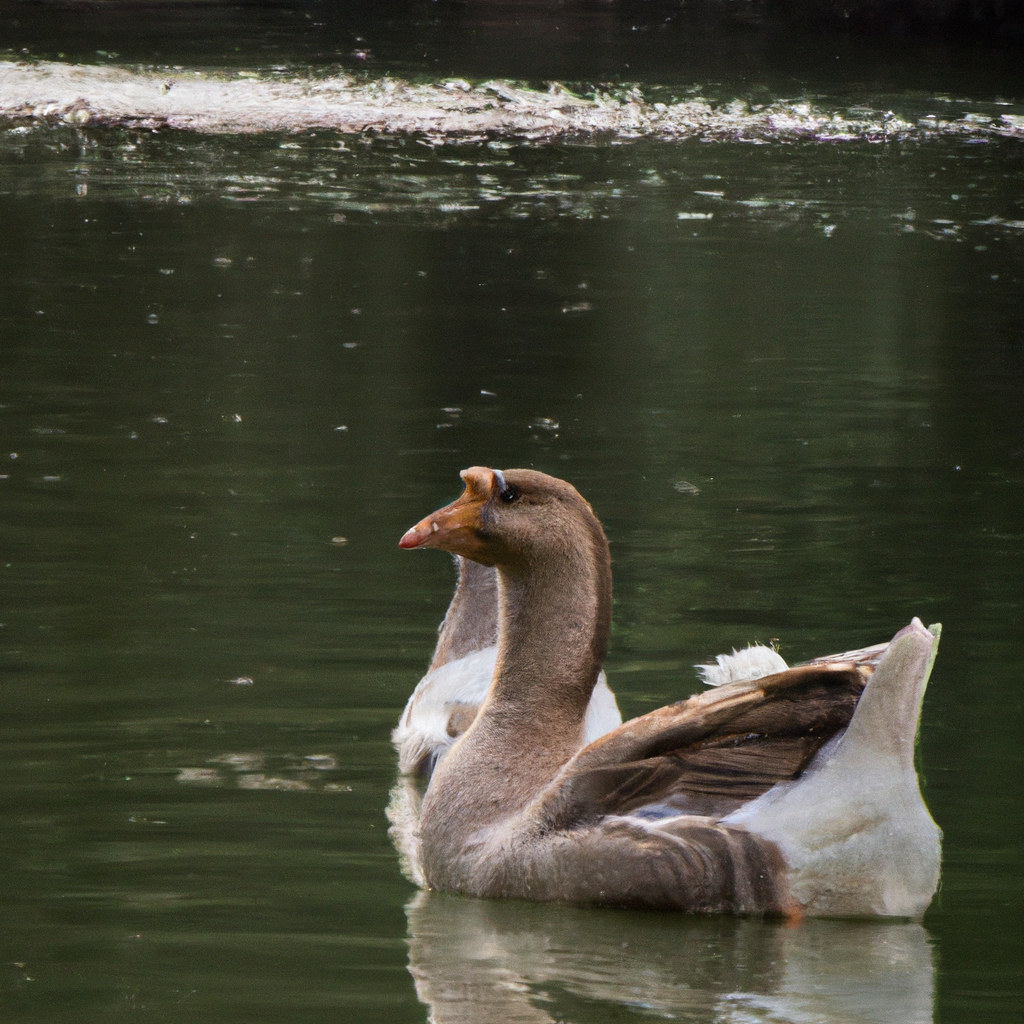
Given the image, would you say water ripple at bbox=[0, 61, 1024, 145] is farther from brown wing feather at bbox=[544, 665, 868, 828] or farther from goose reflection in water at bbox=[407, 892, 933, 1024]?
goose reflection in water at bbox=[407, 892, 933, 1024]

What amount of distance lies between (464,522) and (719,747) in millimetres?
1016

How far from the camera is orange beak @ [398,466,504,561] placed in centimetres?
555

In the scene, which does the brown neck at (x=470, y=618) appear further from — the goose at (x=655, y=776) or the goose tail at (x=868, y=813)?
the goose tail at (x=868, y=813)

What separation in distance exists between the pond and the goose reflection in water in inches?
0.6

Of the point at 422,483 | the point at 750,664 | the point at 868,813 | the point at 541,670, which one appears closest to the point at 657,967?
the point at 868,813

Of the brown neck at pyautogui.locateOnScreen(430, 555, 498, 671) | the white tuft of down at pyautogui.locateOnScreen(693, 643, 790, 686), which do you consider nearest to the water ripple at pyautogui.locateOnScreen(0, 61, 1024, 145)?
the brown neck at pyautogui.locateOnScreen(430, 555, 498, 671)

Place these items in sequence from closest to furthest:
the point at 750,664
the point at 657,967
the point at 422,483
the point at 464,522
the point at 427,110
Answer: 1. the point at 657,967
2. the point at 464,522
3. the point at 750,664
4. the point at 422,483
5. the point at 427,110

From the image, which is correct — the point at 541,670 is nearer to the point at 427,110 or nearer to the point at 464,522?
the point at 464,522

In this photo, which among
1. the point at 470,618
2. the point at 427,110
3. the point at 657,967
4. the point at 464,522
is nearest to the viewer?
the point at 657,967

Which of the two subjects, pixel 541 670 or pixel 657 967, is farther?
pixel 541 670

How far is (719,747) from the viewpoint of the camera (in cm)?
516

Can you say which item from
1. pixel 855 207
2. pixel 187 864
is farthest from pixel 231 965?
pixel 855 207

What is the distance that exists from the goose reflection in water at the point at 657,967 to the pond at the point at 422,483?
2 centimetres

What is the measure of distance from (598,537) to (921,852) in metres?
1.36
